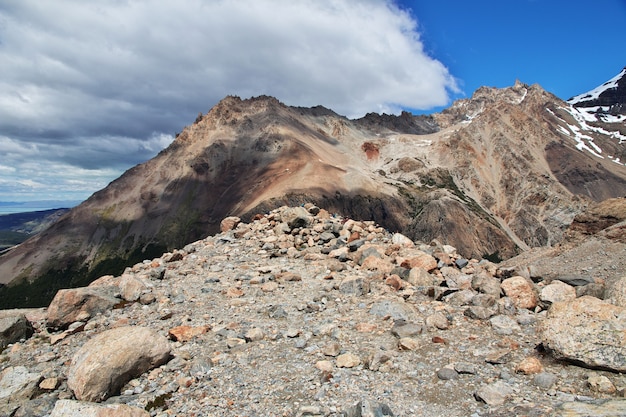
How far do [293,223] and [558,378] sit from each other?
1837 cm

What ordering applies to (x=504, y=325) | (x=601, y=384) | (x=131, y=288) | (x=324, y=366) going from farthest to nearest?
(x=131, y=288), (x=504, y=325), (x=324, y=366), (x=601, y=384)

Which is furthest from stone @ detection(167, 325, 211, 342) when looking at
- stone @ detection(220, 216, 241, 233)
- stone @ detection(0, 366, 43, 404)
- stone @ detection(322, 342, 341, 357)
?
stone @ detection(220, 216, 241, 233)

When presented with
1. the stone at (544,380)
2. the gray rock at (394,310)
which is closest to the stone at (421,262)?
the gray rock at (394,310)

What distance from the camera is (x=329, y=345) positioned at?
1201 cm

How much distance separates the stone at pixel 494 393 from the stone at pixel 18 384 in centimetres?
1235

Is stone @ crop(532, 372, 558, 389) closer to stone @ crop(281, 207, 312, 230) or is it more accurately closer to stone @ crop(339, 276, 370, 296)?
stone @ crop(339, 276, 370, 296)

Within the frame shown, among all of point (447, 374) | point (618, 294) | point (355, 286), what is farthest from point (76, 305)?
point (618, 294)

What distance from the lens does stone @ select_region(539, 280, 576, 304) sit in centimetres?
1407

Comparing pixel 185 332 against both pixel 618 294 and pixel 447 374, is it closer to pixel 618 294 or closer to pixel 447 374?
pixel 447 374

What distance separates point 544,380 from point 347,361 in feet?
16.3

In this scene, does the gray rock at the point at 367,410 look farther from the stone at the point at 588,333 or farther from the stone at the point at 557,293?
the stone at the point at 557,293

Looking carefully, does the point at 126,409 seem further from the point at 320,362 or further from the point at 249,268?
the point at 249,268

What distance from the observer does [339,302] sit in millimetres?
16078

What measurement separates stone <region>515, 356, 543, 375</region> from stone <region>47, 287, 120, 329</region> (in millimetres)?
15628
